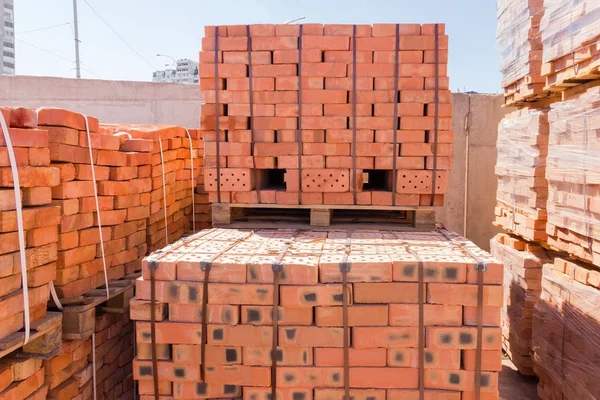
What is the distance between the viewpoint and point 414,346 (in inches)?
106

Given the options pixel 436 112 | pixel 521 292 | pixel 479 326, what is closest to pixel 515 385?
pixel 521 292

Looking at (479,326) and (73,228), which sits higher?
(73,228)

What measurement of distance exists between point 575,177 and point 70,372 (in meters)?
4.02

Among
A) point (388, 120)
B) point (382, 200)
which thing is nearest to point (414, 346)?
point (382, 200)

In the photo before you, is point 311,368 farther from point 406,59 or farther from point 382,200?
point 406,59

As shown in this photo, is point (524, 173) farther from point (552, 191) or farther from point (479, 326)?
point (479, 326)

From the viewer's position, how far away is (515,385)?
15.4ft

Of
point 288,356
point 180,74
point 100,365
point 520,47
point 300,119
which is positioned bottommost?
point 100,365

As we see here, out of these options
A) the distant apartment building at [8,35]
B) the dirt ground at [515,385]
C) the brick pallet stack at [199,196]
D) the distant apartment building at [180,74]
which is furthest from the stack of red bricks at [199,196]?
the distant apartment building at [8,35]

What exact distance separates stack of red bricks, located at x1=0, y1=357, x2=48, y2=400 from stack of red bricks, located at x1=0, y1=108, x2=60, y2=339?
0.23 meters

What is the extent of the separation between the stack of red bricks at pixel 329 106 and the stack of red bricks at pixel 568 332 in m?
1.24

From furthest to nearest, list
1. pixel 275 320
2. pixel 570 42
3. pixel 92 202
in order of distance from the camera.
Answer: pixel 570 42
pixel 92 202
pixel 275 320

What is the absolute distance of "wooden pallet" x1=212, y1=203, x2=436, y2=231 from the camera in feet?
13.3

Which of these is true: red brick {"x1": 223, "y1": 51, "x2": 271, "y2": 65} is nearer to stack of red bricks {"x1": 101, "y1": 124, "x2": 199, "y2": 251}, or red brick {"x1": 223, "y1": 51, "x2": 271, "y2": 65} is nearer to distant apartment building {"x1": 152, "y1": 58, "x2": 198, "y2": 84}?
stack of red bricks {"x1": 101, "y1": 124, "x2": 199, "y2": 251}
